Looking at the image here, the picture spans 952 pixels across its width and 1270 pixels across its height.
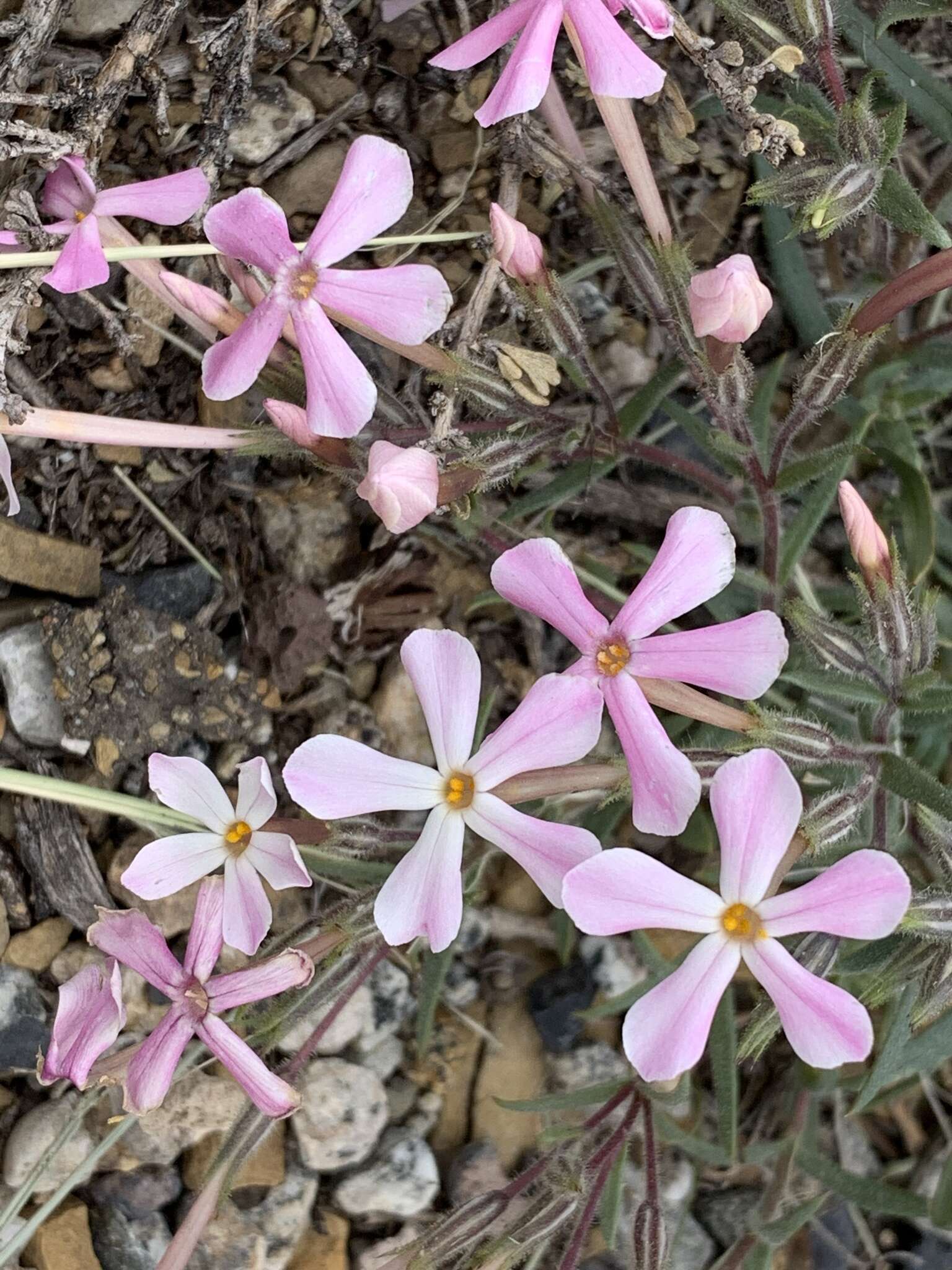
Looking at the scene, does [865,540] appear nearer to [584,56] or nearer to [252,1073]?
[584,56]

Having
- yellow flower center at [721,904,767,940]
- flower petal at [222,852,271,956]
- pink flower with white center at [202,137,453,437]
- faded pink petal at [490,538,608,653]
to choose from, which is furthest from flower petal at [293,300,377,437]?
yellow flower center at [721,904,767,940]

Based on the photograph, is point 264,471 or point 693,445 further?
point 693,445

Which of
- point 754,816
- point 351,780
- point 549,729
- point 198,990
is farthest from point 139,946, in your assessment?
point 754,816

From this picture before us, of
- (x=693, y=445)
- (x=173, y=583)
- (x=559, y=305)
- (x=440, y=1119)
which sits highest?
(x=559, y=305)

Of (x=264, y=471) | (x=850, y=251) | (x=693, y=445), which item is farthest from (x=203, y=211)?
(x=850, y=251)

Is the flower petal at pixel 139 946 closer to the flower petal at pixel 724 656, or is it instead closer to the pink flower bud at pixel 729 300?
the flower petal at pixel 724 656

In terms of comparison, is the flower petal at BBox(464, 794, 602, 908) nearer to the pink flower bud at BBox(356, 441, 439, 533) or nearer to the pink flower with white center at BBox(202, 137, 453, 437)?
the pink flower bud at BBox(356, 441, 439, 533)

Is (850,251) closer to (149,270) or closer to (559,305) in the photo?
(559,305)
